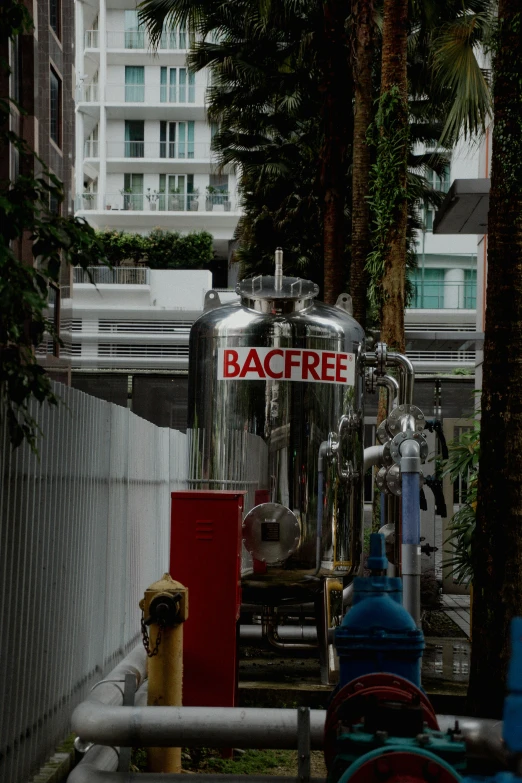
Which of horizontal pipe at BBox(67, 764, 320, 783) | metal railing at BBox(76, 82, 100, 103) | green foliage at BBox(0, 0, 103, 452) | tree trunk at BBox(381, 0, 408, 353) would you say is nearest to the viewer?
green foliage at BBox(0, 0, 103, 452)

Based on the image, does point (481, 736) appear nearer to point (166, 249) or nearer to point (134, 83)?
point (166, 249)

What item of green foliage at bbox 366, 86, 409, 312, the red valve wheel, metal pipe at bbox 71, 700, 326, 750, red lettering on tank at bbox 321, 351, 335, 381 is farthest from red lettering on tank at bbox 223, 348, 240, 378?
green foliage at bbox 366, 86, 409, 312

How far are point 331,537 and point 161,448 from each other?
381 centimetres

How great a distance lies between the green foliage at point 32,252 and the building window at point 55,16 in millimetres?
9699

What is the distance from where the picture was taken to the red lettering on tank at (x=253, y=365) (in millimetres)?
8750

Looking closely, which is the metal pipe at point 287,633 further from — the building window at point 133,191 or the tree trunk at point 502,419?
the building window at point 133,191

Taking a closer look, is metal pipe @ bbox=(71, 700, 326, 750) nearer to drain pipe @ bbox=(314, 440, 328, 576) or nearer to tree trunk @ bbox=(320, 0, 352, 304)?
drain pipe @ bbox=(314, 440, 328, 576)

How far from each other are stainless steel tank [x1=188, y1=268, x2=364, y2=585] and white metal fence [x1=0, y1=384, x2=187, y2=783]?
0.80 m

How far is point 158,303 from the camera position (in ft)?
193

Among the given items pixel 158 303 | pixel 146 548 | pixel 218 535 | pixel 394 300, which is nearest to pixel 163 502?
pixel 146 548

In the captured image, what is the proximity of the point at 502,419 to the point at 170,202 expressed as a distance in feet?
204

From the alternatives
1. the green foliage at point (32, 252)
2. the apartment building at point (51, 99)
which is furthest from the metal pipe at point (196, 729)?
the apartment building at point (51, 99)

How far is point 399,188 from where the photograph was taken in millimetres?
13844

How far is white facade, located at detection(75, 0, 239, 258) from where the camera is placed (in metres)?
68.1
